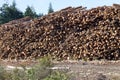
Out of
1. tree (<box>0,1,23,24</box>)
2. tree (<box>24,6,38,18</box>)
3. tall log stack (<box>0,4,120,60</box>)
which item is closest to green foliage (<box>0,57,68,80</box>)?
tall log stack (<box>0,4,120,60</box>)

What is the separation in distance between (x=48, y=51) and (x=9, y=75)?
1115 centimetres

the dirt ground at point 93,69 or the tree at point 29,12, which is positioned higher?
the tree at point 29,12

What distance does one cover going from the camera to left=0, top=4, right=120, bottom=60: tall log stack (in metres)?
21.1

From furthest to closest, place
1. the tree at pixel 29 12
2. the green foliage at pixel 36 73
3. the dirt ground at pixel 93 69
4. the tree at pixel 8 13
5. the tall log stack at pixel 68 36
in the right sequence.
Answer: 1. the tree at pixel 29 12
2. the tree at pixel 8 13
3. the tall log stack at pixel 68 36
4. the dirt ground at pixel 93 69
5. the green foliage at pixel 36 73

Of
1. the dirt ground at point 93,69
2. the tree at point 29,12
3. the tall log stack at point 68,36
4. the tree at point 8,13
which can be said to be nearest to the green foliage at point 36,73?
the dirt ground at point 93,69

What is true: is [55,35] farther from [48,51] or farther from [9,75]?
[9,75]

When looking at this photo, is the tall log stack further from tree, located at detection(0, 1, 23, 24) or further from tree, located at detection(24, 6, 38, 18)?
tree, located at detection(24, 6, 38, 18)

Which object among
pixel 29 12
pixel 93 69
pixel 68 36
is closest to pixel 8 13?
pixel 29 12

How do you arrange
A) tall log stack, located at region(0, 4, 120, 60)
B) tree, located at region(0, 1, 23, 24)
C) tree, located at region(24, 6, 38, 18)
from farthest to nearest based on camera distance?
tree, located at region(24, 6, 38, 18), tree, located at region(0, 1, 23, 24), tall log stack, located at region(0, 4, 120, 60)

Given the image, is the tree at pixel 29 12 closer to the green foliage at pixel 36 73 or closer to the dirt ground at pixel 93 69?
the dirt ground at pixel 93 69

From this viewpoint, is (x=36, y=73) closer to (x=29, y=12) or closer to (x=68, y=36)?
(x=68, y=36)

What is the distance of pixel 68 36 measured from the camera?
22625mm

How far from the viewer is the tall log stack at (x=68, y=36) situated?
21.1m

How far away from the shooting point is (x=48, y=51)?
22906mm
